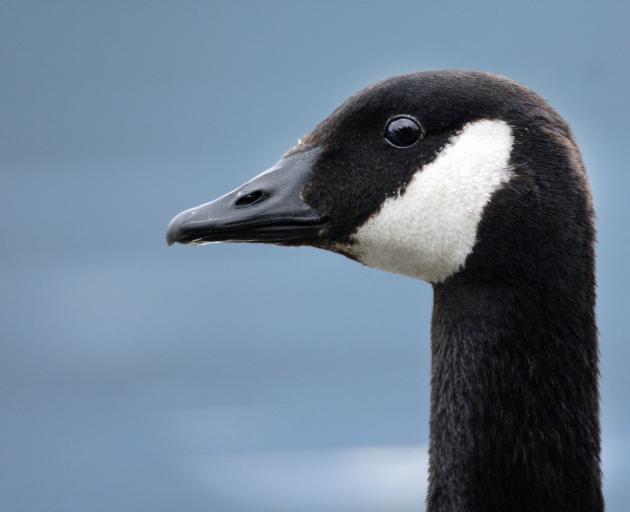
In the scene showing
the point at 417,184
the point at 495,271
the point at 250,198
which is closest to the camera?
the point at 495,271

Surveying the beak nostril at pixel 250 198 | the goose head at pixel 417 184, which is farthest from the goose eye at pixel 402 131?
the beak nostril at pixel 250 198

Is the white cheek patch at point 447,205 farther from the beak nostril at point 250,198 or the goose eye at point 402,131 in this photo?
the beak nostril at point 250,198

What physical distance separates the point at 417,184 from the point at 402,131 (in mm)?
145

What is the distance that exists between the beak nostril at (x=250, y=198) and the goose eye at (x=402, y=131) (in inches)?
13.9

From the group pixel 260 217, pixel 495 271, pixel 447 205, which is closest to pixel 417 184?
pixel 447 205

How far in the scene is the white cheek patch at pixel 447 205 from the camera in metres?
2.93

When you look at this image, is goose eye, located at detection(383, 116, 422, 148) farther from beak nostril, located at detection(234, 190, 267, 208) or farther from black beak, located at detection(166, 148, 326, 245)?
beak nostril, located at detection(234, 190, 267, 208)

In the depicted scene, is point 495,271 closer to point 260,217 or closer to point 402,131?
point 402,131

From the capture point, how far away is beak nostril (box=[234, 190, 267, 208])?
3.13 metres

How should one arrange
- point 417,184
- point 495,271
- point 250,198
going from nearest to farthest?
point 495,271 < point 417,184 < point 250,198

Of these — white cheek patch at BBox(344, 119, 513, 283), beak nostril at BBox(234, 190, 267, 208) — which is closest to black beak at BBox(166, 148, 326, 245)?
beak nostril at BBox(234, 190, 267, 208)

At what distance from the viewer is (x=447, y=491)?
9.77ft

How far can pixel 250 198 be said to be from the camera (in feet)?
10.3

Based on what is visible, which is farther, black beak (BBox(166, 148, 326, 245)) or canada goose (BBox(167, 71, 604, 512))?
black beak (BBox(166, 148, 326, 245))
